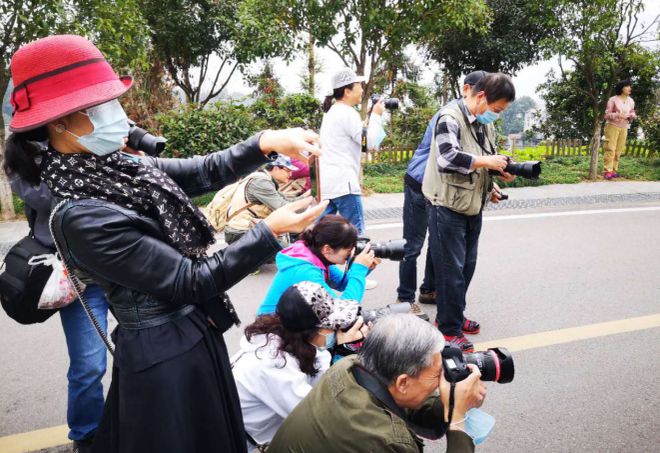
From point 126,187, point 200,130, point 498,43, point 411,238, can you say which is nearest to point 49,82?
point 126,187

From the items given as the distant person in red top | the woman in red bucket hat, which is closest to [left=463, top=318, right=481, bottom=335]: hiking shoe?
the woman in red bucket hat

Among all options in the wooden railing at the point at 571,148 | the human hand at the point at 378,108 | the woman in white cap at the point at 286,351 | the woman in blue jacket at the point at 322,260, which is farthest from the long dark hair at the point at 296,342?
the wooden railing at the point at 571,148

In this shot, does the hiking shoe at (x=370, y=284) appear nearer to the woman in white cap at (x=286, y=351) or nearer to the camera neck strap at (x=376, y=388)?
the woman in white cap at (x=286, y=351)

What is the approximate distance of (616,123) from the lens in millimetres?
9320

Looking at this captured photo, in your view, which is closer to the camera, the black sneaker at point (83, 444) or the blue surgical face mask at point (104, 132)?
the blue surgical face mask at point (104, 132)

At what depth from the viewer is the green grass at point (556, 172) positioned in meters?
8.77

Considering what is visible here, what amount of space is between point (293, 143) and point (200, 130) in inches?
259

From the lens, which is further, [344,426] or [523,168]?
[523,168]

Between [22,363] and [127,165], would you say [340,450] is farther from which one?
[22,363]

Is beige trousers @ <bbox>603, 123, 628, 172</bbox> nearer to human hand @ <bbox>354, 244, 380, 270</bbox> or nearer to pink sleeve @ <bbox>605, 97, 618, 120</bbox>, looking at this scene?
pink sleeve @ <bbox>605, 97, 618, 120</bbox>

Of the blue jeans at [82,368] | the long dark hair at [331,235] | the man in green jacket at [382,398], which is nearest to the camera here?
the man in green jacket at [382,398]

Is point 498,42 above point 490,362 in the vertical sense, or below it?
above

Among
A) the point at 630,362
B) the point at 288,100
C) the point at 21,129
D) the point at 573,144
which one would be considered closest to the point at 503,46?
the point at 573,144

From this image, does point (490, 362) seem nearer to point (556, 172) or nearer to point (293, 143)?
point (293, 143)
